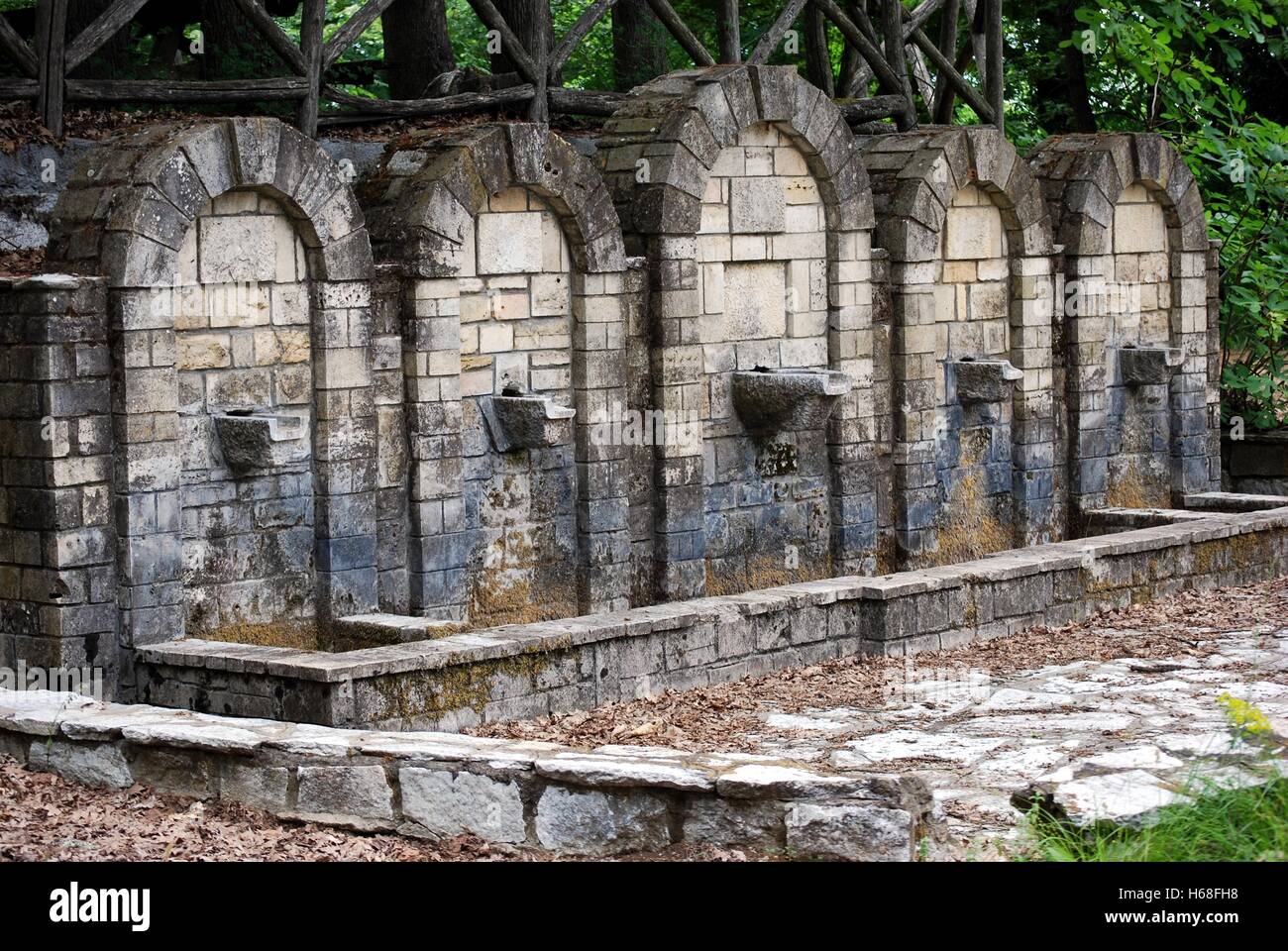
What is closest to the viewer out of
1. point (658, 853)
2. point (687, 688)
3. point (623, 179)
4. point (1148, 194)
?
point (658, 853)

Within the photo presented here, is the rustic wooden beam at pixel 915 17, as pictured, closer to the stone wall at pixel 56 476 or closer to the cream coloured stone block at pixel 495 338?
the cream coloured stone block at pixel 495 338

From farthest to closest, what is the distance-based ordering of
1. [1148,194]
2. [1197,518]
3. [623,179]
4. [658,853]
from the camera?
[1148,194] < [1197,518] < [623,179] < [658,853]

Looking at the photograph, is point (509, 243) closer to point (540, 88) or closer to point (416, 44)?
point (540, 88)

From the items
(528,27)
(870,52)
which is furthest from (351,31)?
(870,52)

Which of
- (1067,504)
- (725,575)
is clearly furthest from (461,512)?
(1067,504)

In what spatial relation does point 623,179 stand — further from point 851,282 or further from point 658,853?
point 658,853

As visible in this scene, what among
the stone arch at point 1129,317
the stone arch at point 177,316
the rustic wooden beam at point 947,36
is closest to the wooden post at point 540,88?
the stone arch at point 177,316

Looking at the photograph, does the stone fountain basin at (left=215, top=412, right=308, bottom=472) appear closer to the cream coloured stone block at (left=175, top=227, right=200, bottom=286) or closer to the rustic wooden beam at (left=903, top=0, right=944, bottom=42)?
the cream coloured stone block at (left=175, top=227, right=200, bottom=286)

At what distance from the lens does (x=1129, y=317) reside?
1588 cm

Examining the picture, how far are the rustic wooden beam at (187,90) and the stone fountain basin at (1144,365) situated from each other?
674cm

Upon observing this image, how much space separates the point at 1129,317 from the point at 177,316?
321 inches

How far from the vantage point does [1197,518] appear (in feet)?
48.7
